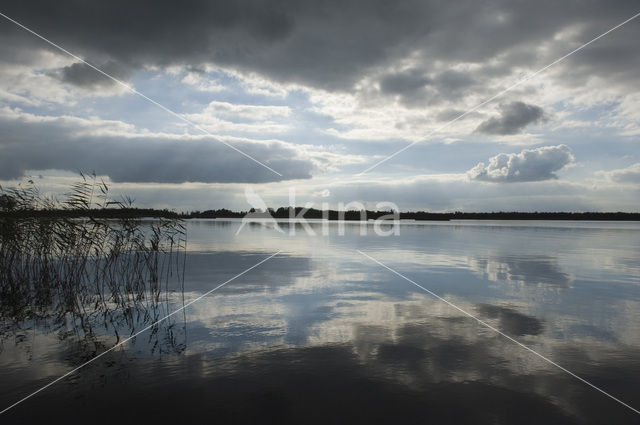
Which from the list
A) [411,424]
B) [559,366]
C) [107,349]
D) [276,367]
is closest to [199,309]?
[107,349]

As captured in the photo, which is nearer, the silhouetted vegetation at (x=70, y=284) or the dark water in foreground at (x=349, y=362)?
the dark water in foreground at (x=349, y=362)

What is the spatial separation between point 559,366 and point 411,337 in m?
3.50

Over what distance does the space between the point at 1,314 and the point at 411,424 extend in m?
14.4

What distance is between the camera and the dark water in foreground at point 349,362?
22.5 ft

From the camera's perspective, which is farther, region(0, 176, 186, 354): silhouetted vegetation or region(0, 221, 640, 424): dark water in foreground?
region(0, 176, 186, 354): silhouetted vegetation

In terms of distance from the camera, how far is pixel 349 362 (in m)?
9.01

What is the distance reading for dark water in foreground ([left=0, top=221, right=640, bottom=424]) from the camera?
685 centimetres

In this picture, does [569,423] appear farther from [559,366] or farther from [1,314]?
[1,314]

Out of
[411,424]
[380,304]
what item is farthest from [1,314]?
[411,424]

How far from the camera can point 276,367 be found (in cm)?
867

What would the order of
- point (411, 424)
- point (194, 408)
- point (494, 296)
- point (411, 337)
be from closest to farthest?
point (411, 424)
point (194, 408)
point (411, 337)
point (494, 296)

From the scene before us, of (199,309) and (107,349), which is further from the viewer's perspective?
(199,309)

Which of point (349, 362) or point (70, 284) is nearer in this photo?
point (349, 362)

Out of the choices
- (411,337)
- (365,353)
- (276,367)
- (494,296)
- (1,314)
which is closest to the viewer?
(276,367)
